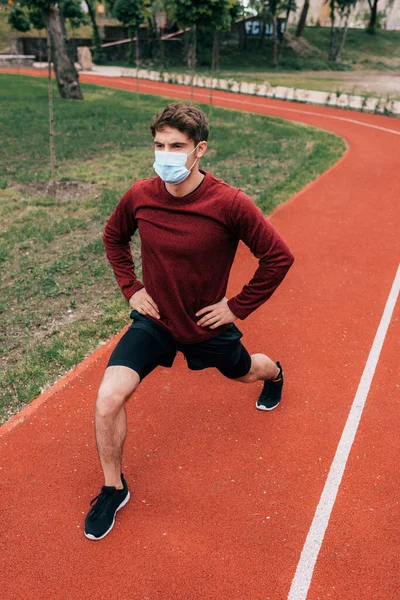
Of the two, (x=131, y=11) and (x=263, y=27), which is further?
(x=263, y=27)

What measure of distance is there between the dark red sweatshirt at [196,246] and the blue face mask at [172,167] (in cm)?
12

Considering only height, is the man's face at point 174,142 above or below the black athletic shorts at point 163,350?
above

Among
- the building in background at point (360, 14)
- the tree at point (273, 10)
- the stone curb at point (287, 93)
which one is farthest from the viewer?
the building in background at point (360, 14)

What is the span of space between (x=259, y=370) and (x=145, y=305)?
1.14m

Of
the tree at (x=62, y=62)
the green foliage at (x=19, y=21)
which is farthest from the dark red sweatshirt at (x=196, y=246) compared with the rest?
the green foliage at (x=19, y=21)

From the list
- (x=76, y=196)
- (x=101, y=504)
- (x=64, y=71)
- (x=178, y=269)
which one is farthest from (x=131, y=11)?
(x=101, y=504)

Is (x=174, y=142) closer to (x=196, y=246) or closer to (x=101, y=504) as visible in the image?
(x=196, y=246)

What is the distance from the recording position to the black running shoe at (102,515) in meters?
3.48

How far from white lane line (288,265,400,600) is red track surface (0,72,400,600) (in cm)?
4

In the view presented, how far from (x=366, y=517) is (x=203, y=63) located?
51.1m

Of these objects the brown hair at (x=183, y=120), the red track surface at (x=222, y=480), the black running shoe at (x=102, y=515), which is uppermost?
the brown hair at (x=183, y=120)

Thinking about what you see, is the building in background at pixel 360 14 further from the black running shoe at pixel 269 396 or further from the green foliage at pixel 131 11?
the black running shoe at pixel 269 396

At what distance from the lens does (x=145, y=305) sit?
364cm

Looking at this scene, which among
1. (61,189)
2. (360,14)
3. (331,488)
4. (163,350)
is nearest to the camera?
(163,350)
